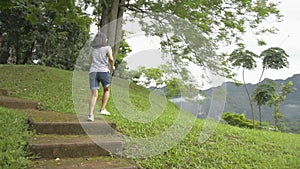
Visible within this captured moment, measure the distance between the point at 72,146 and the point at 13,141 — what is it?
2.14ft

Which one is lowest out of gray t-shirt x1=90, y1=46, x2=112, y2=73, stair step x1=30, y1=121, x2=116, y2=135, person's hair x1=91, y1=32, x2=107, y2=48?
stair step x1=30, y1=121, x2=116, y2=135

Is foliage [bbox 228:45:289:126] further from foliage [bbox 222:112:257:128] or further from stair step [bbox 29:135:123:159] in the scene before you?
stair step [bbox 29:135:123:159]

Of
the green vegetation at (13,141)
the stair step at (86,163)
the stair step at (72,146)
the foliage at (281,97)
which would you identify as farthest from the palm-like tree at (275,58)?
the green vegetation at (13,141)

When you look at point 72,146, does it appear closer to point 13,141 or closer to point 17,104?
point 13,141

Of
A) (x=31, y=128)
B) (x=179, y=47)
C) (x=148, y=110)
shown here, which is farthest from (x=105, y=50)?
(x=179, y=47)

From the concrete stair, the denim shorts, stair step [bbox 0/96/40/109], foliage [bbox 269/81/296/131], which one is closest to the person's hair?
the denim shorts

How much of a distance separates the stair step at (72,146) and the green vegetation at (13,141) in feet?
0.41

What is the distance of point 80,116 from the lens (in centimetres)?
462

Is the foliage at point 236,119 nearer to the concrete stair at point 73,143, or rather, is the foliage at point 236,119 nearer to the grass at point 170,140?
the grass at point 170,140

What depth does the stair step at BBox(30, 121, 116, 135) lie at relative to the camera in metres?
3.78

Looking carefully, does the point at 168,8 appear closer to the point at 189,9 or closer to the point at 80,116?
the point at 189,9

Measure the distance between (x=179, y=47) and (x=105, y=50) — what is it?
8.16ft

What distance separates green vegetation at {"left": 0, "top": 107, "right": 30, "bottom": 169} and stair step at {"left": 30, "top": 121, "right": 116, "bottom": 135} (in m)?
0.19

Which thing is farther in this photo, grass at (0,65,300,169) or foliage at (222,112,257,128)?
foliage at (222,112,257,128)
